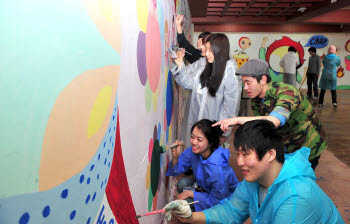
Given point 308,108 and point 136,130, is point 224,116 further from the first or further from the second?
point 136,130

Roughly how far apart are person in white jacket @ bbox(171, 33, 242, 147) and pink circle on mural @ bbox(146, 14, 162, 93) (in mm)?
533

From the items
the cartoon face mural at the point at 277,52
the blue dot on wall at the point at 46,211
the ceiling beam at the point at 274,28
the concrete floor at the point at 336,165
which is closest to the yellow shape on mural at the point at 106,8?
the blue dot on wall at the point at 46,211

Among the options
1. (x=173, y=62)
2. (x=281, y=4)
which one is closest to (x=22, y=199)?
(x=173, y=62)

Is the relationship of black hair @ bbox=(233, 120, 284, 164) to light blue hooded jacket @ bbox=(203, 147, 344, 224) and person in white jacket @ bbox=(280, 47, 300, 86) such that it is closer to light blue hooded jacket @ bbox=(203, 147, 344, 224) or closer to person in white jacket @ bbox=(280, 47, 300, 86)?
light blue hooded jacket @ bbox=(203, 147, 344, 224)

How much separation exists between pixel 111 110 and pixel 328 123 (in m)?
5.10

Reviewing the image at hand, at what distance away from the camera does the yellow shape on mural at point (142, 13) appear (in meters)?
0.95

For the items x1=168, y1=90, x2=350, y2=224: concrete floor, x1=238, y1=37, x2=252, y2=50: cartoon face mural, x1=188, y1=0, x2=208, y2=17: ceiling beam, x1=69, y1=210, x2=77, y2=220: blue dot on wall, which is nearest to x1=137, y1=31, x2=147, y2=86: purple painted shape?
x1=69, y1=210, x2=77, y2=220: blue dot on wall

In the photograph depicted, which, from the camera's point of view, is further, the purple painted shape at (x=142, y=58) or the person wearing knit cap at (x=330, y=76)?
the person wearing knit cap at (x=330, y=76)

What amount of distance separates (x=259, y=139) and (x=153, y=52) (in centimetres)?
62

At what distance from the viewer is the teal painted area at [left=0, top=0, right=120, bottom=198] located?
0.32 m

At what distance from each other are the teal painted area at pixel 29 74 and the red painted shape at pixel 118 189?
13.7 inches

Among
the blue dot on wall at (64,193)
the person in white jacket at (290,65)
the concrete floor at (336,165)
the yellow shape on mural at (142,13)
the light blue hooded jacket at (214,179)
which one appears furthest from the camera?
the person in white jacket at (290,65)

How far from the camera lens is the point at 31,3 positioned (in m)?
0.36

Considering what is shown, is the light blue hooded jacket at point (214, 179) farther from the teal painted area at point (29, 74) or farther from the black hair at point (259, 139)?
the teal painted area at point (29, 74)
